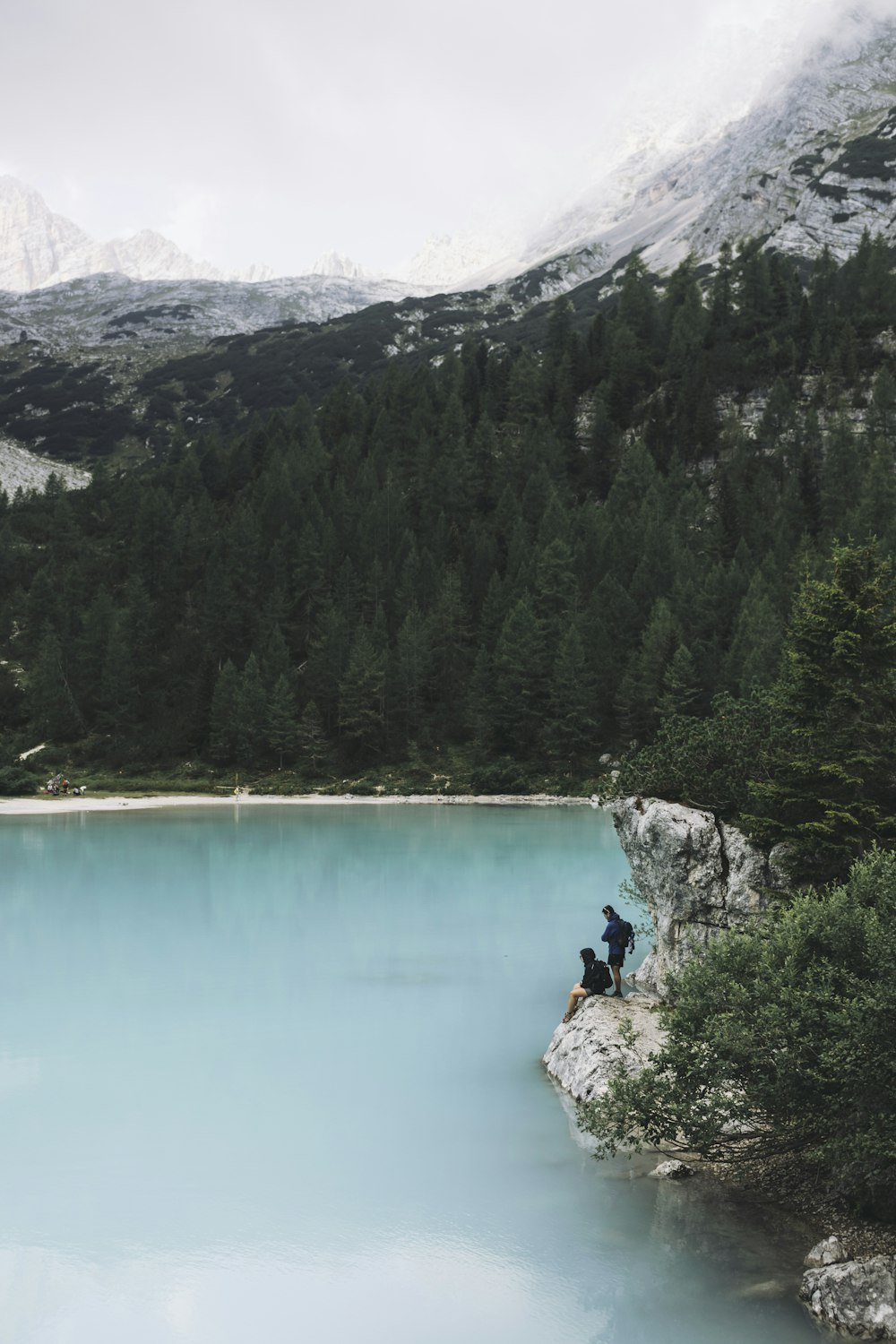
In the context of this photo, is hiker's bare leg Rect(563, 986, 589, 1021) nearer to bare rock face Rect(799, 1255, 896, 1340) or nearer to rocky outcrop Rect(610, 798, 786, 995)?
rocky outcrop Rect(610, 798, 786, 995)

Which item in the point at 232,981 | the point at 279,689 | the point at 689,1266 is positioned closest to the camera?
the point at 689,1266

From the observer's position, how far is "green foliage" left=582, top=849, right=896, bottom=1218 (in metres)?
8.88

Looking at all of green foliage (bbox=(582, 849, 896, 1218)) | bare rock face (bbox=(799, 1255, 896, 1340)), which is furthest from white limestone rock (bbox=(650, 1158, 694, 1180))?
bare rock face (bbox=(799, 1255, 896, 1340))

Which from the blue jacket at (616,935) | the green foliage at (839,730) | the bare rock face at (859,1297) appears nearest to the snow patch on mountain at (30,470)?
the blue jacket at (616,935)

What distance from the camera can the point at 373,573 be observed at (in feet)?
281

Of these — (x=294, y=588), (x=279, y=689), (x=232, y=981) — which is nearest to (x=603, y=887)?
(x=232, y=981)

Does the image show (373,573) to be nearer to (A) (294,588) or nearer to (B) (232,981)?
(A) (294,588)

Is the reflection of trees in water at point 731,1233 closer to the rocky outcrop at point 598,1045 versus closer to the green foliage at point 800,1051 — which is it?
the green foliage at point 800,1051

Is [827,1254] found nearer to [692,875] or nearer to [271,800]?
[692,875]

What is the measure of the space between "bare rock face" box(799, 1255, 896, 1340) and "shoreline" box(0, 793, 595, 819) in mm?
53962

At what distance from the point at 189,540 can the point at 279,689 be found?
24896 millimetres

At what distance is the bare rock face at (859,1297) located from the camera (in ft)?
27.4

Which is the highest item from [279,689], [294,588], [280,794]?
[294,588]

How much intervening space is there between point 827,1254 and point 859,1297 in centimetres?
69
